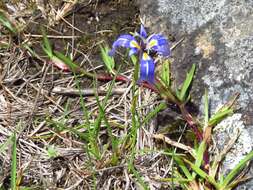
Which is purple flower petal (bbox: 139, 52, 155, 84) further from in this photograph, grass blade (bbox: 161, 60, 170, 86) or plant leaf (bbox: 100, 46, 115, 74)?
plant leaf (bbox: 100, 46, 115, 74)

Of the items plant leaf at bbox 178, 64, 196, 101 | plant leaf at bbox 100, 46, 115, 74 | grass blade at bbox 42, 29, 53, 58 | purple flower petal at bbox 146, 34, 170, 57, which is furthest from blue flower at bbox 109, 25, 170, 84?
grass blade at bbox 42, 29, 53, 58

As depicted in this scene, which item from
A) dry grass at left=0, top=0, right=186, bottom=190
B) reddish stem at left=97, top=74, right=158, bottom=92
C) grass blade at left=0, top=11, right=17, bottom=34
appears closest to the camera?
dry grass at left=0, top=0, right=186, bottom=190

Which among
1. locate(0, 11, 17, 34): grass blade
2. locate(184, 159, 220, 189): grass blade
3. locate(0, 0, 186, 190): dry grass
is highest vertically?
locate(0, 11, 17, 34): grass blade

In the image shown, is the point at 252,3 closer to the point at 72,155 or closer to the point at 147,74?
the point at 147,74

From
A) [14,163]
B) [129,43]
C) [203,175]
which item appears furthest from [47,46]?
[203,175]

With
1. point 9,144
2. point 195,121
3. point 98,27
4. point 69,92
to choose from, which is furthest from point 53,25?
point 195,121

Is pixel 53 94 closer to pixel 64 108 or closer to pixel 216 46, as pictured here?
pixel 64 108

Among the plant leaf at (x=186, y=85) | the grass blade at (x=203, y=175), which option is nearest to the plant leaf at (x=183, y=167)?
the grass blade at (x=203, y=175)
